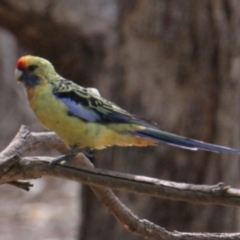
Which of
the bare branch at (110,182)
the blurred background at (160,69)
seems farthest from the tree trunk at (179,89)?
the bare branch at (110,182)

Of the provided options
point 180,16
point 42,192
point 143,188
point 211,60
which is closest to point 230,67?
point 211,60

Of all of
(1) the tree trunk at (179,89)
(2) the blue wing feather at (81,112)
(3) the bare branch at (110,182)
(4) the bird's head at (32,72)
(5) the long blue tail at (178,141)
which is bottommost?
(3) the bare branch at (110,182)

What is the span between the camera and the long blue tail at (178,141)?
228 cm

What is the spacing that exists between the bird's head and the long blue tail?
453 millimetres

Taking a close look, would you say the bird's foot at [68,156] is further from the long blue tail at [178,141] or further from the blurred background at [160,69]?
the blurred background at [160,69]

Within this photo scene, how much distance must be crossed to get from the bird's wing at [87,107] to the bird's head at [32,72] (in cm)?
6

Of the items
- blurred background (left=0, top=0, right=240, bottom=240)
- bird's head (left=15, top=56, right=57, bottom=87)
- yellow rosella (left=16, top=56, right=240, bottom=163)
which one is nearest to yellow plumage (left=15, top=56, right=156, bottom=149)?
yellow rosella (left=16, top=56, right=240, bottom=163)

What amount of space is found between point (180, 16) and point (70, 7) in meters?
0.76

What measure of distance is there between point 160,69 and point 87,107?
2334 mm

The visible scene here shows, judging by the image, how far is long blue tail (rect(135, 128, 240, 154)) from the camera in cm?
228

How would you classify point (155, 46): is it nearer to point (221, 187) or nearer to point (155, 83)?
point (155, 83)

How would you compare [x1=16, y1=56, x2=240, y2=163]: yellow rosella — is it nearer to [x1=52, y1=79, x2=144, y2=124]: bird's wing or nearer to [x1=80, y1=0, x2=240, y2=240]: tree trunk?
[x1=52, y1=79, x2=144, y2=124]: bird's wing

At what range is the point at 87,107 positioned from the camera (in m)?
2.62

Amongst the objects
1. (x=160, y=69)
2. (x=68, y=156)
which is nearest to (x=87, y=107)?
(x=68, y=156)
